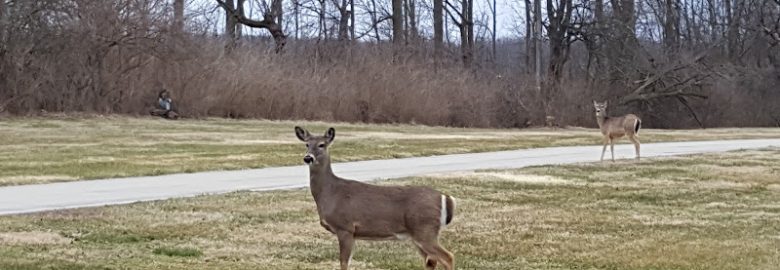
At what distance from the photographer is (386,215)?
8.20 meters

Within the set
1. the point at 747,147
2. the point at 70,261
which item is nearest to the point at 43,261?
the point at 70,261

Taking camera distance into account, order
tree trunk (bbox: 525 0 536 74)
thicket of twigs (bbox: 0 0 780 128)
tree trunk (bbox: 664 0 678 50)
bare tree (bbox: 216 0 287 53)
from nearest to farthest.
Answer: thicket of twigs (bbox: 0 0 780 128) < bare tree (bbox: 216 0 287 53) < tree trunk (bbox: 525 0 536 74) < tree trunk (bbox: 664 0 678 50)

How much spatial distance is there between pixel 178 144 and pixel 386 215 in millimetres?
17595

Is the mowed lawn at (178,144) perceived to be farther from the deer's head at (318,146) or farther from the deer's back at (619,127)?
Answer: the deer's head at (318,146)

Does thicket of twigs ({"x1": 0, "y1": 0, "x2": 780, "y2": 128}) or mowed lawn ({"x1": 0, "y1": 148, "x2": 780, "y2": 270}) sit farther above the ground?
thicket of twigs ({"x1": 0, "y1": 0, "x2": 780, "y2": 128})

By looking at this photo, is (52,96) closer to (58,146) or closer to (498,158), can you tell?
(58,146)

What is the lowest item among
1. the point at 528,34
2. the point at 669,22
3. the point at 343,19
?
the point at 528,34

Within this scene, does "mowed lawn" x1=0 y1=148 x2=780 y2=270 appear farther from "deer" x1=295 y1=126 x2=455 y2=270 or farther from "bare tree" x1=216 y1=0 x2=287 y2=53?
"bare tree" x1=216 y1=0 x2=287 y2=53

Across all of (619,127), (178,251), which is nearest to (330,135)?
(178,251)

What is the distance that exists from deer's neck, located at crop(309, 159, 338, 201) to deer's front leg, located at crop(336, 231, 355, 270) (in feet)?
1.59

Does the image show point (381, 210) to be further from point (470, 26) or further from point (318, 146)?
point (470, 26)

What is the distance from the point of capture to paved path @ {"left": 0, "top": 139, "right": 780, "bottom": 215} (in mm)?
14180

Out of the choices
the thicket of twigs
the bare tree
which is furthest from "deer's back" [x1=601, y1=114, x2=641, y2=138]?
the bare tree

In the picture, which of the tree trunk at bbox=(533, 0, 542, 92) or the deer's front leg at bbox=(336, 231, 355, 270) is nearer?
the deer's front leg at bbox=(336, 231, 355, 270)
